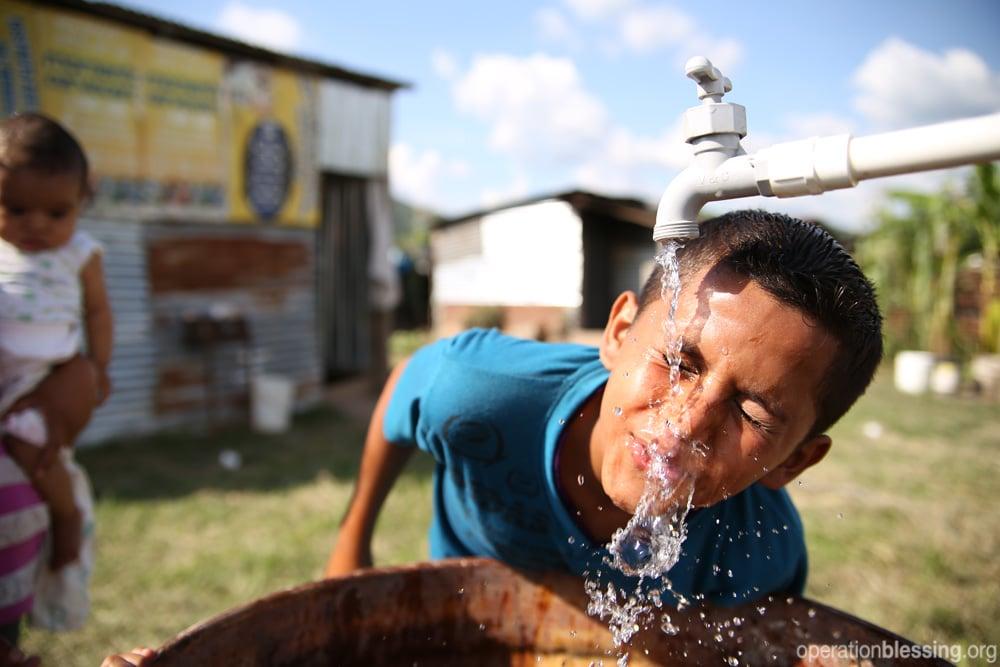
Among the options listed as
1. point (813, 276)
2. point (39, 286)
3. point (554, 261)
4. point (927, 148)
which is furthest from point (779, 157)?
point (554, 261)

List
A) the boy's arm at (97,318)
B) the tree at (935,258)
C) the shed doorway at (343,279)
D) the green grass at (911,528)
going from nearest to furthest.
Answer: the boy's arm at (97,318) → the green grass at (911,528) → the shed doorway at (343,279) → the tree at (935,258)

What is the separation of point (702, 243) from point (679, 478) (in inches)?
15.5

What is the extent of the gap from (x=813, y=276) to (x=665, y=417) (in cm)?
31

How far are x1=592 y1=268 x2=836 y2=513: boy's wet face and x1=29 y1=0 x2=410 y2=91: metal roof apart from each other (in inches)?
213

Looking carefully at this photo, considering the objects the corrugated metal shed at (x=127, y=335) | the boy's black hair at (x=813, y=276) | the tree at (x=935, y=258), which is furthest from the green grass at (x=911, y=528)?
the corrugated metal shed at (x=127, y=335)

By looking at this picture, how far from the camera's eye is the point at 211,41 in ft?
18.8

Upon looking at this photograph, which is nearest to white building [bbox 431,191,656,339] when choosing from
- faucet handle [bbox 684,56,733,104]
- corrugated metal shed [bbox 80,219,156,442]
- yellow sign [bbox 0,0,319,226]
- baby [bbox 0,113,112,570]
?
yellow sign [bbox 0,0,319,226]

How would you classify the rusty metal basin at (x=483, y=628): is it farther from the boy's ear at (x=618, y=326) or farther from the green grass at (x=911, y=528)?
the green grass at (x=911, y=528)

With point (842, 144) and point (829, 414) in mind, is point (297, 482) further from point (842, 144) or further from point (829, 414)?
point (842, 144)

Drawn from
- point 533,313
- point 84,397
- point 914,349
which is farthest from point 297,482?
point 914,349

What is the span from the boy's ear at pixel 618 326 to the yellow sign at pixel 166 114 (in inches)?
193

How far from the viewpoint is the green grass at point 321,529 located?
9.12ft

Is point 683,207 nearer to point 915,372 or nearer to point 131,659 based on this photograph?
point 131,659

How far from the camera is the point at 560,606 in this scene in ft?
4.52
